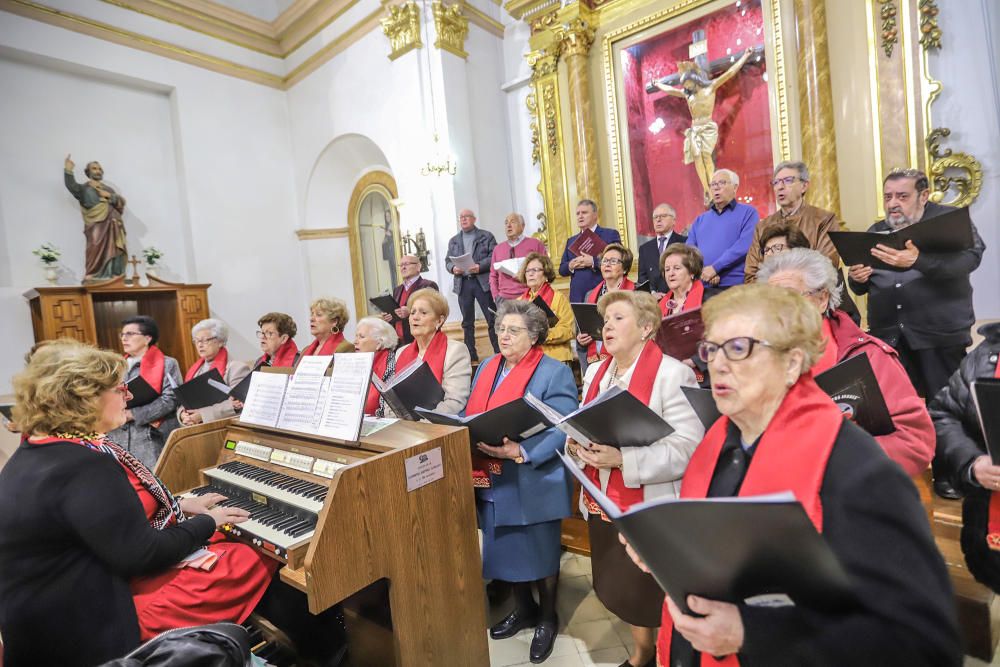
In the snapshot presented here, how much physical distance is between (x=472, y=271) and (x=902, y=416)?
5.01m

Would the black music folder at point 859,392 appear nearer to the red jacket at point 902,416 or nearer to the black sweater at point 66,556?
the red jacket at point 902,416

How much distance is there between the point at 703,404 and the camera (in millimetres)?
1775

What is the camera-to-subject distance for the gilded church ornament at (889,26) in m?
4.73

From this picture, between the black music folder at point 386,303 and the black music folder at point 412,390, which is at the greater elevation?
the black music folder at point 386,303

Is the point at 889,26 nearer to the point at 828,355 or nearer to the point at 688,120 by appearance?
the point at 688,120

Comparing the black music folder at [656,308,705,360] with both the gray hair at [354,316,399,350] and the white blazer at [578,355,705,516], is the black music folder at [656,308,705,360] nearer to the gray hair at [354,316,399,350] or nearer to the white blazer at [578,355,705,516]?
the white blazer at [578,355,705,516]

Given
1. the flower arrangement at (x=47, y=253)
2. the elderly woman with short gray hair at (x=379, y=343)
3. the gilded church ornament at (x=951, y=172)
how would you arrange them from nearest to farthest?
the elderly woman with short gray hair at (x=379, y=343), the gilded church ornament at (x=951, y=172), the flower arrangement at (x=47, y=253)

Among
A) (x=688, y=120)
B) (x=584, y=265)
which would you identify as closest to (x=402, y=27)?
(x=688, y=120)

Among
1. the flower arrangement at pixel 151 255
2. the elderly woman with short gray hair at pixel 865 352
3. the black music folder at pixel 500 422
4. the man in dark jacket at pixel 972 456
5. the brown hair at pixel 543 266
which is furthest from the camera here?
the flower arrangement at pixel 151 255

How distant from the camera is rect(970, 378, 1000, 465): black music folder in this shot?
1258 mm

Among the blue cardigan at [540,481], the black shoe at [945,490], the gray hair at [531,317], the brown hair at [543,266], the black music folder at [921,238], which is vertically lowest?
the black shoe at [945,490]

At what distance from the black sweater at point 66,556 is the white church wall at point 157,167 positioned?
7.01m

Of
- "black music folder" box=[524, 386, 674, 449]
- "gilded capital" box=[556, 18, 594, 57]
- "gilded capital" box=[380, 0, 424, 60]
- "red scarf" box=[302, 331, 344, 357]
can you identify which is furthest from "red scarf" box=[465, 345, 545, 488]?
"gilded capital" box=[380, 0, 424, 60]

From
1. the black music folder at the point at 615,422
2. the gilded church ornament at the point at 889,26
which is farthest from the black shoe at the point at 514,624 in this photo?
the gilded church ornament at the point at 889,26
